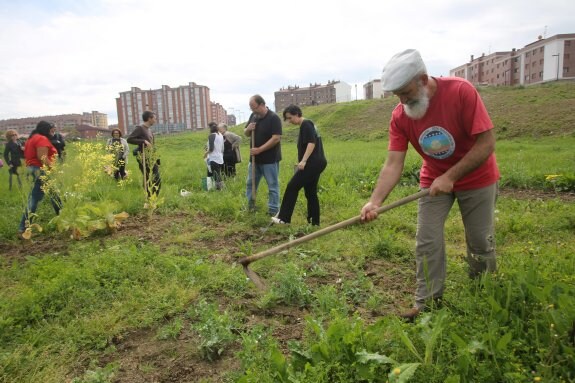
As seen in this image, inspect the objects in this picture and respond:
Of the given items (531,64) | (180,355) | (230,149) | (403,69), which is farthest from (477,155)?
(531,64)

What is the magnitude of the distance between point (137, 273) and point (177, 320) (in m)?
1.09

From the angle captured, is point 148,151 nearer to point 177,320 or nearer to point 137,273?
point 137,273

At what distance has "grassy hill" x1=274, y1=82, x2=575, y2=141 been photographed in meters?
19.3

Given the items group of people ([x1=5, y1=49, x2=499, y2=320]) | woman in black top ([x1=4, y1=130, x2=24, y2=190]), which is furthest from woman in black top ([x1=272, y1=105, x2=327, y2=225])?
woman in black top ([x1=4, y1=130, x2=24, y2=190])

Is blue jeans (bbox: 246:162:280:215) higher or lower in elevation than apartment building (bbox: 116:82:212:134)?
lower

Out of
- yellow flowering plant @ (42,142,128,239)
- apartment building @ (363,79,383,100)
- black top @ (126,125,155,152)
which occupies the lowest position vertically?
yellow flowering plant @ (42,142,128,239)

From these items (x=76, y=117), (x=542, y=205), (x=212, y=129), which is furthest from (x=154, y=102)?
(x=542, y=205)

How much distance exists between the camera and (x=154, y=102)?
80.5 meters

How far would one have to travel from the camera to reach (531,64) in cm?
5922

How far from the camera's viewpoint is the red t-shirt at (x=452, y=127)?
A: 2502 mm

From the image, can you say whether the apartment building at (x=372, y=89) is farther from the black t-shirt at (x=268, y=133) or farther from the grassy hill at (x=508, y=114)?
the black t-shirt at (x=268, y=133)

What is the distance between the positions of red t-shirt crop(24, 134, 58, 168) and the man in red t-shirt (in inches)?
212

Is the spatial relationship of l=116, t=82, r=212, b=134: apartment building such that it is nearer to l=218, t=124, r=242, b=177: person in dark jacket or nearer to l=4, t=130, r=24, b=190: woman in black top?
l=4, t=130, r=24, b=190: woman in black top

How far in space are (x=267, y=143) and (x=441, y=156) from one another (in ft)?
11.6
